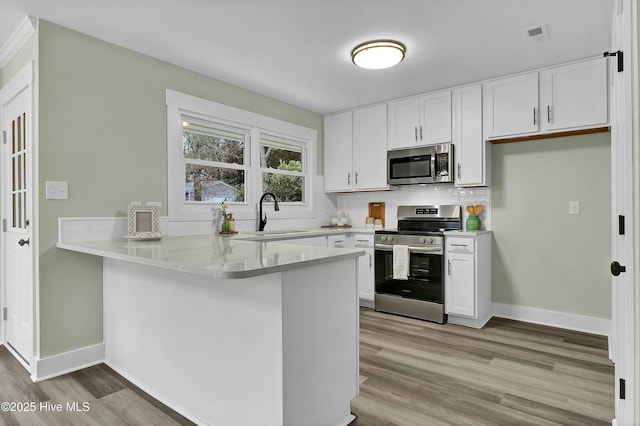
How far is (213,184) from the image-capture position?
12.0 feet

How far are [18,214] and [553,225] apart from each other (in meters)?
4.67

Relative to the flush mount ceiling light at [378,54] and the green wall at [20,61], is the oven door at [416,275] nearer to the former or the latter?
the flush mount ceiling light at [378,54]

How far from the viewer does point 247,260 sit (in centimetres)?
153

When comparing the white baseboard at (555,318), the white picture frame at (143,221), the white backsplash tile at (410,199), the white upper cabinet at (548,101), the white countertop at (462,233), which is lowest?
the white baseboard at (555,318)

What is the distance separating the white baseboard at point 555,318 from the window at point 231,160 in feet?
8.23

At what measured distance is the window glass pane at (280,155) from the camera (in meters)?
4.19

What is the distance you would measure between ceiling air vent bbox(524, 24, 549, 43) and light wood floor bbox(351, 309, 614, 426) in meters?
2.41

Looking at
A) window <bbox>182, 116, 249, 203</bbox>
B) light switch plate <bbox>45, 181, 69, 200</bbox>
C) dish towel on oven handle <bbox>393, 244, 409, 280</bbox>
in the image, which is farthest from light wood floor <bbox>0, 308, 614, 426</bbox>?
window <bbox>182, 116, 249, 203</bbox>

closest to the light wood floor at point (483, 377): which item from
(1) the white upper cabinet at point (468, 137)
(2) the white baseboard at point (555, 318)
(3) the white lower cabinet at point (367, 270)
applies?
(2) the white baseboard at point (555, 318)

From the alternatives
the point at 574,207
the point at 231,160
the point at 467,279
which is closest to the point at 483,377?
the point at 467,279

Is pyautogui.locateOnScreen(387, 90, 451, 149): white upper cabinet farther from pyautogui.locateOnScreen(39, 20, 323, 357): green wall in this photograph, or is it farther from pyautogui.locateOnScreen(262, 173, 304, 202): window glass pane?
pyautogui.locateOnScreen(39, 20, 323, 357): green wall

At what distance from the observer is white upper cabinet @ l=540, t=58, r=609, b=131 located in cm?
304

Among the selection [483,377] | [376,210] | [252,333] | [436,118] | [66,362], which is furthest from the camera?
[376,210]

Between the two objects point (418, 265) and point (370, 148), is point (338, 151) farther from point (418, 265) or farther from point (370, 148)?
point (418, 265)
